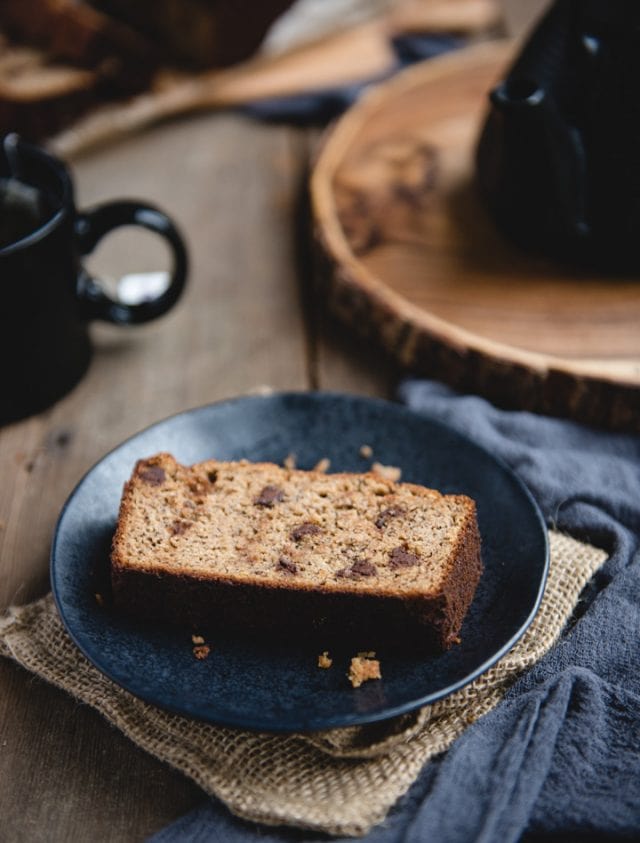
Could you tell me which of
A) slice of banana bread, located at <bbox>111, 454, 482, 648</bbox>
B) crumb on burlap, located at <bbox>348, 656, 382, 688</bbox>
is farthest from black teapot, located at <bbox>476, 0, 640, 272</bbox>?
crumb on burlap, located at <bbox>348, 656, 382, 688</bbox>

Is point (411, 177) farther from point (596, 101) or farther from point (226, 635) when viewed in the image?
point (226, 635)

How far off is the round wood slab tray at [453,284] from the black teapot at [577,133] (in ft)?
0.31

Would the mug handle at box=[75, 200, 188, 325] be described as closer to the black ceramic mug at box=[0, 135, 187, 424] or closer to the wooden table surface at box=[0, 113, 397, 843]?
the black ceramic mug at box=[0, 135, 187, 424]

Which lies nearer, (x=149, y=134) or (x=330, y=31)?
(x=149, y=134)

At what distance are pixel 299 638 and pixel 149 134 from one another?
164 cm

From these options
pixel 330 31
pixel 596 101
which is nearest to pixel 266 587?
pixel 596 101

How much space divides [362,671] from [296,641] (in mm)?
101

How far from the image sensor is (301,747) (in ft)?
3.57

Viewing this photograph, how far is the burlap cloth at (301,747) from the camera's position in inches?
40.6

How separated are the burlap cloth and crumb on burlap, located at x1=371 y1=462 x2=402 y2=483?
273mm

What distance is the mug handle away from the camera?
156cm

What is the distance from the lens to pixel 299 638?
113 centimetres

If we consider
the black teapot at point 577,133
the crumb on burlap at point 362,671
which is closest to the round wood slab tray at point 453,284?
the black teapot at point 577,133

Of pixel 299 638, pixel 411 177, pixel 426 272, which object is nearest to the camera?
pixel 299 638
